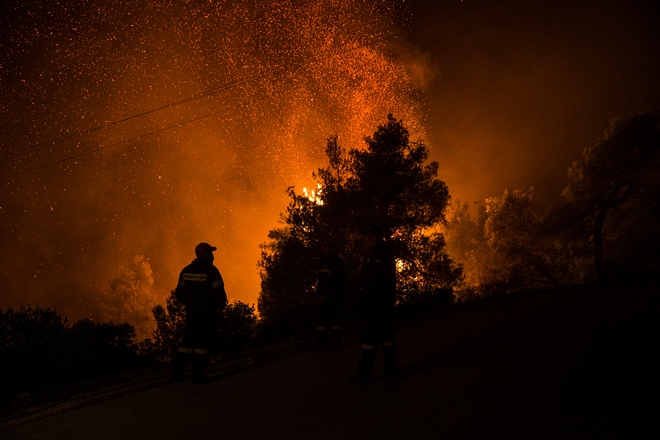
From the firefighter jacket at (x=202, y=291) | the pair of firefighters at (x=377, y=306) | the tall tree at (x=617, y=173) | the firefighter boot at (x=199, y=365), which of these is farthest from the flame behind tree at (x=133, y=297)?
the pair of firefighters at (x=377, y=306)

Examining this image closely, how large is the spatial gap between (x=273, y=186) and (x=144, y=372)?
9634cm

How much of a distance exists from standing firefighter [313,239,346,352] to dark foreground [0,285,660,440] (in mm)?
303

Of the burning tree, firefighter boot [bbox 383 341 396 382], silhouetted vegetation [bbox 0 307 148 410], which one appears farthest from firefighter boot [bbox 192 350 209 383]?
the burning tree

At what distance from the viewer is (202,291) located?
772 centimetres

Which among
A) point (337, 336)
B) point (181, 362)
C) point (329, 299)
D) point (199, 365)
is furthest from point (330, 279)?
point (181, 362)

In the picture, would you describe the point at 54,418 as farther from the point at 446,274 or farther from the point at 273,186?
the point at 273,186

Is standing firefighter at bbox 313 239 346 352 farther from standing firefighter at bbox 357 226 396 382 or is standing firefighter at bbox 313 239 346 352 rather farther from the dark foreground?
standing firefighter at bbox 357 226 396 382

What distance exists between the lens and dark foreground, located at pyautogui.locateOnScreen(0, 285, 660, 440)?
4.80 m

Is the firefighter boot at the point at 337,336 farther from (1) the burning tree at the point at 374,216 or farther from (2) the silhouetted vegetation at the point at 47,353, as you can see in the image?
(1) the burning tree at the point at 374,216

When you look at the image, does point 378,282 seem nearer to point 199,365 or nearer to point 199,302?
point 199,302

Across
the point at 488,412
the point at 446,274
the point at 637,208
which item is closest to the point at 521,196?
the point at 637,208

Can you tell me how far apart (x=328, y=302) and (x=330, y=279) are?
0.37 metres

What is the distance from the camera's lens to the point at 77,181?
98.8m

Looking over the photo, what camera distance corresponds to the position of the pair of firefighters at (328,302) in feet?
21.7
